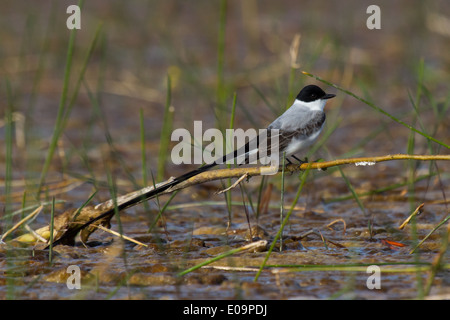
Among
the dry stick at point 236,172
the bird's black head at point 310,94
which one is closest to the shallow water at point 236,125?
the bird's black head at point 310,94

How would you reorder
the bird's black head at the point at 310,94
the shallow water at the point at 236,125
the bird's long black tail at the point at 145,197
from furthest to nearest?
the bird's black head at the point at 310,94, the bird's long black tail at the point at 145,197, the shallow water at the point at 236,125

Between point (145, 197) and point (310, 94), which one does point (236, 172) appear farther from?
point (310, 94)

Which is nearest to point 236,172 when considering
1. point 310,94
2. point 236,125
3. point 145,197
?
point 145,197

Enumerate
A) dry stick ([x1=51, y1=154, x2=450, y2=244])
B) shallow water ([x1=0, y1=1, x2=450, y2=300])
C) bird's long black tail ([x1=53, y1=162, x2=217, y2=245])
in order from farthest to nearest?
bird's long black tail ([x1=53, y1=162, x2=217, y2=245])
shallow water ([x1=0, y1=1, x2=450, y2=300])
dry stick ([x1=51, y1=154, x2=450, y2=244])

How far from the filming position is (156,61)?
36.3 ft

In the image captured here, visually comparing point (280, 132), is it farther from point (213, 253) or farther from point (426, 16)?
point (426, 16)

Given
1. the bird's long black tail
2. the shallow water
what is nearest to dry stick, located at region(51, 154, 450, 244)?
the bird's long black tail

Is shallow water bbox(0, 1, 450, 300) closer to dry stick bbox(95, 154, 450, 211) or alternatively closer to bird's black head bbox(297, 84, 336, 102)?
bird's black head bbox(297, 84, 336, 102)

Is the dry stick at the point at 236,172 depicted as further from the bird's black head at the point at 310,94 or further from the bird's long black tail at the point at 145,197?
the bird's black head at the point at 310,94

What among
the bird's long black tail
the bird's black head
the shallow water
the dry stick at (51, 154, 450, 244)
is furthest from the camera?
the bird's black head

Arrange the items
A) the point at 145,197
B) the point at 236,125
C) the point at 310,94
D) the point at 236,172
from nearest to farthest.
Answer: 1. the point at 236,172
2. the point at 145,197
3. the point at 310,94
4. the point at 236,125

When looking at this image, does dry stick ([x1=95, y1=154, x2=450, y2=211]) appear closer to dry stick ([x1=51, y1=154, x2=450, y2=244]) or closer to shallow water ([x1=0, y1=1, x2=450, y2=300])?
dry stick ([x1=51, y1=154, x2=450, y2=244])

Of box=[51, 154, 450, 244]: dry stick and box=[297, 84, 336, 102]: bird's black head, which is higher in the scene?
box=[297, 84, 336, 102]: bird's black head

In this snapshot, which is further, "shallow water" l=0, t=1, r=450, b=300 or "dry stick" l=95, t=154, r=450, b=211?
"shallow water" l=0, t=1, r=450, b=300
